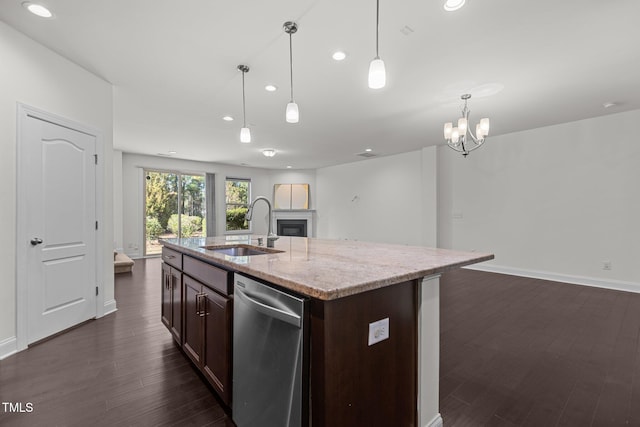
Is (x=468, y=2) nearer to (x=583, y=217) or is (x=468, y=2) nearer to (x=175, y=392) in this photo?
(x=175, y=392)

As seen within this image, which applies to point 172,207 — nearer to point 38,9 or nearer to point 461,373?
point 38,9

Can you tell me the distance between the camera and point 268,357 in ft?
4.04

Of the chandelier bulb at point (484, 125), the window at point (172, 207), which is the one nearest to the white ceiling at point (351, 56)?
the chandelier bulb at point (484, 125)

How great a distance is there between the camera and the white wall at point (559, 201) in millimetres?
4164

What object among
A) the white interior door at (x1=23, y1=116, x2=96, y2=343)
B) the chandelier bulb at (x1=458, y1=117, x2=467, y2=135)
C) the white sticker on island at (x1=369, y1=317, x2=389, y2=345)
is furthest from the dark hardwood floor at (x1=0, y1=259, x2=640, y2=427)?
the chandelier bulb at (x1=458, y1=117, x2=467, y2=135)

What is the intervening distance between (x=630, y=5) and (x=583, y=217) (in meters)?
3.52

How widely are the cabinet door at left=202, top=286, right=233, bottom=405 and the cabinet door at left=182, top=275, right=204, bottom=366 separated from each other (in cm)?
11

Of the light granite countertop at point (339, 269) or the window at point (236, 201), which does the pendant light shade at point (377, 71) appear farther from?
the window at point (236, 201)

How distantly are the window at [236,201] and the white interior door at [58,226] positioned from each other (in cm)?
567

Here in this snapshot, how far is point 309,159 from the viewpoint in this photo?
7.97 meters

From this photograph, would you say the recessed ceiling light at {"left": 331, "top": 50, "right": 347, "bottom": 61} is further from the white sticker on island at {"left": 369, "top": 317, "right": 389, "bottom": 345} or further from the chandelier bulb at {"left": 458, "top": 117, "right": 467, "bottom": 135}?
the white sticker on island at {"left": 369, "top": 317, "right": 389, "bottom": 345}

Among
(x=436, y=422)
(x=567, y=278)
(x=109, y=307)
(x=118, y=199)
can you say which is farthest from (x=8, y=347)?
(x=567, y=278)

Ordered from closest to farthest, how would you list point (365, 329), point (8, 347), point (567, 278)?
point (365, 329) → point (8, 347) → point (567, 278)

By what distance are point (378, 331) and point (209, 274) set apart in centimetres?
109
